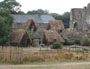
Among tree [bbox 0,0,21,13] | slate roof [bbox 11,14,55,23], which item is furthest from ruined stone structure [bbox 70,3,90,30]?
tree [bbox 0,0,21,13]

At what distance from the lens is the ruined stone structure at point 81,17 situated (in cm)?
6625

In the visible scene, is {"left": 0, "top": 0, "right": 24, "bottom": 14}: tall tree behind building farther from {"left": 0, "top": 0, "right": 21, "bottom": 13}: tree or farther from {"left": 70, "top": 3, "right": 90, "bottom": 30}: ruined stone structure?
{"left": 70, "top": 3, "right": 90, "bottom": 30}: ruined stone structure

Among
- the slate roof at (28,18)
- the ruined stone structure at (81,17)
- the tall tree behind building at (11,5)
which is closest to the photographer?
the slate roof at (28,18)

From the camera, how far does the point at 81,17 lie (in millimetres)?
69500

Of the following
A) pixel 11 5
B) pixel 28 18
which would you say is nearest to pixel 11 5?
pixel 11 5

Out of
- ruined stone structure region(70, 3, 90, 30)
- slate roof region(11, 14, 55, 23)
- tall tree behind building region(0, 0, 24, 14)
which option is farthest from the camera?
tall tree behind building region(0, 0, 24, 14)

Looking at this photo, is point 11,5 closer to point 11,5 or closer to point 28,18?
point 11,5

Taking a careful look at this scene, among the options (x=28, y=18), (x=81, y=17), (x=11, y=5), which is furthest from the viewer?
(x=11, y=5)

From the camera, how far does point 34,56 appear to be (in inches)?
1065

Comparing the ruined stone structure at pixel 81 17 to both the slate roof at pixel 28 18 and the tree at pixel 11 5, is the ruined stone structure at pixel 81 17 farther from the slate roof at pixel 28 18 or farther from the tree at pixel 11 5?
the tree at pixel 11 5

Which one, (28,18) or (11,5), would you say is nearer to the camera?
(28,18)

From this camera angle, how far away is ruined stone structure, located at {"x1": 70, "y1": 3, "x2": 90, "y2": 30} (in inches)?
2608

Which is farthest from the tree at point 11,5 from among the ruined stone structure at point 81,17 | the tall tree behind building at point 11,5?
the ruined stone structure at point 81,17

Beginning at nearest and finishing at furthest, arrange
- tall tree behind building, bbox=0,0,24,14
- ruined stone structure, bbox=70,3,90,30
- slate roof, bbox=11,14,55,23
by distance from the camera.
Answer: slate roof, bbox=11,14,55,23 < ruined stone structure, bbox=70,3,90,30 < tall tree behind building, bbox=0,0,24,14
